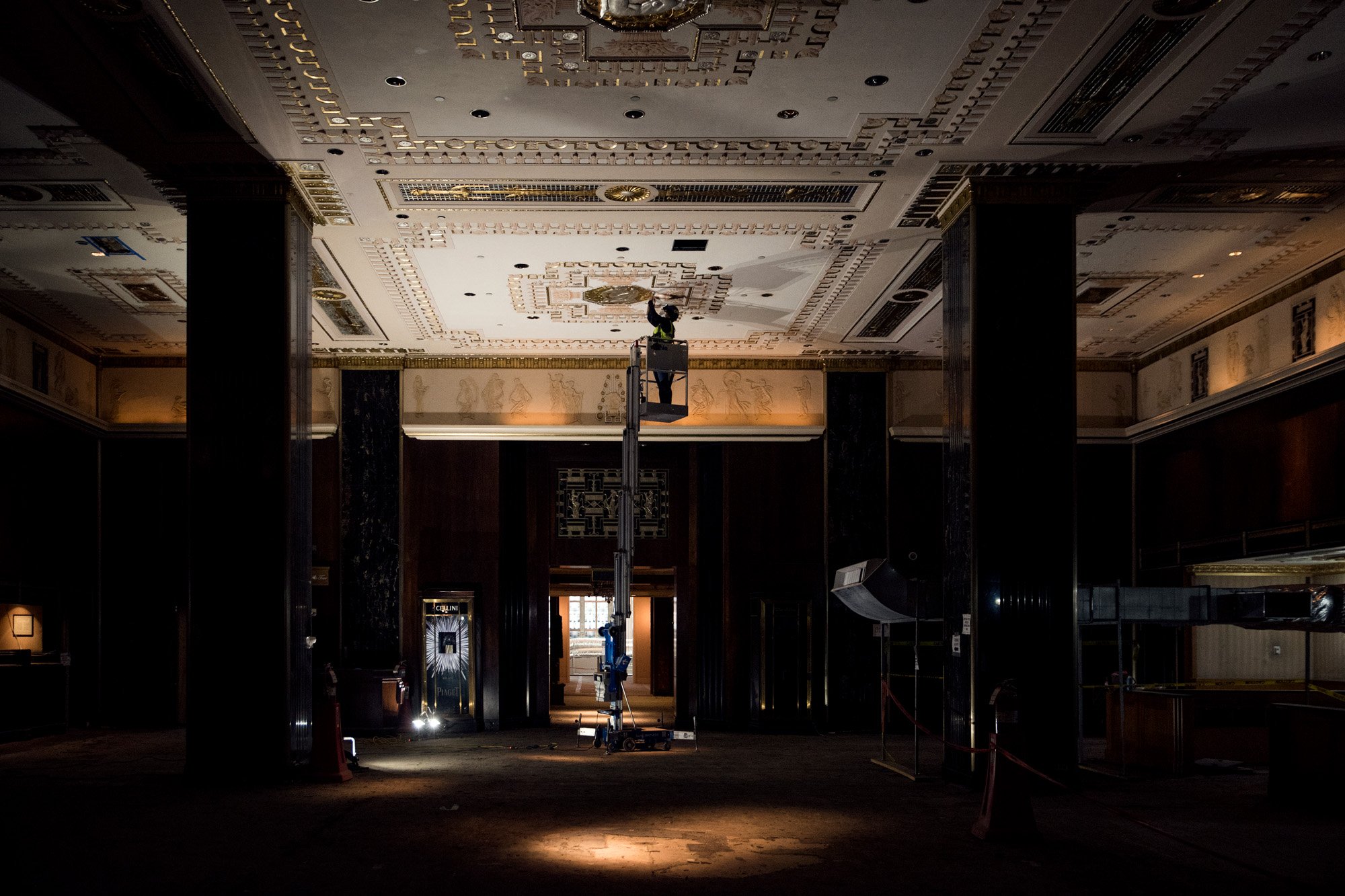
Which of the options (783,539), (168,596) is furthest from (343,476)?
(783,539)

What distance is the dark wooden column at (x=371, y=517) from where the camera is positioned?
50.8ft

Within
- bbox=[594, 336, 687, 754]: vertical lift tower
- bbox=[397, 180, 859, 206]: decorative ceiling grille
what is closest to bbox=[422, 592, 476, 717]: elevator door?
bbox=[594, 336, 687, 754]: vertical lift tower

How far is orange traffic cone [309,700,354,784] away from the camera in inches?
371

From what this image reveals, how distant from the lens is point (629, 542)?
1265cm

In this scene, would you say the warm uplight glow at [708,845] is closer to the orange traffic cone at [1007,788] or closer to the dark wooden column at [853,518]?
the orange traffic cone at [1007,788]

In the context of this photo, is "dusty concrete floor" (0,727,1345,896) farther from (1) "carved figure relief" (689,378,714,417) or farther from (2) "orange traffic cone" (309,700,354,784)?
(1) "carved figure relief" (689,378,714,417)

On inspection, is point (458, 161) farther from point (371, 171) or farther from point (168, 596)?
point (168, 596)

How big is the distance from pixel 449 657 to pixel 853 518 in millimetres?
5685

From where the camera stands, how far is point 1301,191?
9984 millimetres

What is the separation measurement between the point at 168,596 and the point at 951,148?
1178cm

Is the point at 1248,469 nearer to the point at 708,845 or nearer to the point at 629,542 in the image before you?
the point at 629,542

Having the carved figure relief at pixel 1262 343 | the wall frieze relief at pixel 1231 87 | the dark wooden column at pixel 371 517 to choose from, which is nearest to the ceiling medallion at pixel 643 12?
the wall frieze relief at pixel 1231 87

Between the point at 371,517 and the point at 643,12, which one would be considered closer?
the point at 643,12

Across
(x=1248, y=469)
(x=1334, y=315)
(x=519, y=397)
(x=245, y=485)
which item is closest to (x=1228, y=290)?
(x=1334, y=315)
